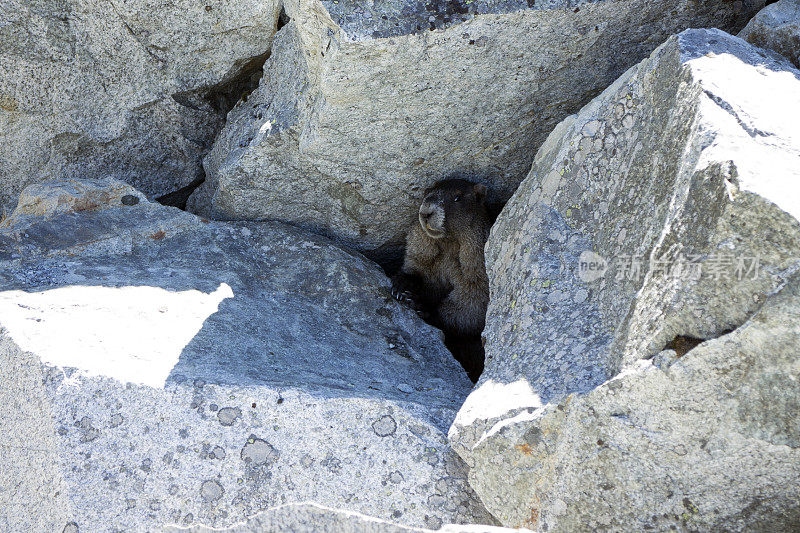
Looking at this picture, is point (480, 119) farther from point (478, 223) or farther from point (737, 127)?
point (737, 127)

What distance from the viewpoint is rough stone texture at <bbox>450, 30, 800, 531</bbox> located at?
2258 mm

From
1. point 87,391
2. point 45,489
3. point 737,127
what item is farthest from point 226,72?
point 737,127

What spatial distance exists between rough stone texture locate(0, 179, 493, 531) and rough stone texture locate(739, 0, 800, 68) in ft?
7.44

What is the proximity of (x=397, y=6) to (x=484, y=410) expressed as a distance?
Answer: 6.74ft

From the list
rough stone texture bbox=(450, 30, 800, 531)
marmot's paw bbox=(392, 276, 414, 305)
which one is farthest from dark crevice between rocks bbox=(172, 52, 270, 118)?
rough stone texture bbox=(450, 30, 800, 531)

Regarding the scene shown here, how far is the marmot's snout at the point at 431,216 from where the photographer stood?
4.58 m

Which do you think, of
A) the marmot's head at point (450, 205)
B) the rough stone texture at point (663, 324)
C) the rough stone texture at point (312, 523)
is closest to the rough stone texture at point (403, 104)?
the marmot's head at point (450, 205)

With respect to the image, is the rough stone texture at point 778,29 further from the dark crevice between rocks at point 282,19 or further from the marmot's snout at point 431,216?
the dark crevice between rocks at point 282,19

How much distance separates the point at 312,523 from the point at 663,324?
1317 millimetres

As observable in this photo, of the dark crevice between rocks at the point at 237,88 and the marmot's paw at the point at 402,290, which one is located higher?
the dark crevice between rocks at the point at 237,88

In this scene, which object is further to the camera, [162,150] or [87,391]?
[162,150]

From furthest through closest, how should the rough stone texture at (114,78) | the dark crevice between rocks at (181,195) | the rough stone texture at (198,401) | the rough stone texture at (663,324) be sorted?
1. the dark crevice between rocks at (181,195)
2. the rough stone texture at (114,78)
3. the rough stone texture at (198,401)
4. the rough stone texture at (663,324)

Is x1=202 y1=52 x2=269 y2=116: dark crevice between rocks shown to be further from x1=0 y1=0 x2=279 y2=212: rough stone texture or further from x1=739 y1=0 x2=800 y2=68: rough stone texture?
x1=739 y1=0 x2=800 y2=68: rough stone texture

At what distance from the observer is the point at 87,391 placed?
303 centimetres
